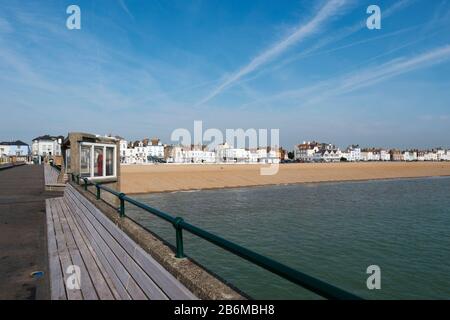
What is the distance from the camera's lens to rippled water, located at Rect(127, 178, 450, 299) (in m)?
9.77

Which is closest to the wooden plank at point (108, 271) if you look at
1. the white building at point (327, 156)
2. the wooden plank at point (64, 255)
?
the wooden plank at point (64, 255)

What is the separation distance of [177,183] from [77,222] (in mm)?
36486

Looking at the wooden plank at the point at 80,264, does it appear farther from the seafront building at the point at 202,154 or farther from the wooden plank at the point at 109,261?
the seafront building at the point at 202,154

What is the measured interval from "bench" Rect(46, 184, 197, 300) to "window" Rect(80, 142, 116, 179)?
779cm

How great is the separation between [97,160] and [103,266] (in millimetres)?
11629

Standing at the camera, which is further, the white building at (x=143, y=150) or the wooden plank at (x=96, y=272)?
the white building at (x=143, y=150)

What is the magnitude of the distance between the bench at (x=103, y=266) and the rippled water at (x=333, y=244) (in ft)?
15.8

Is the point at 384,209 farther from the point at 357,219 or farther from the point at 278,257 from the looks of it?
the point at 278,257

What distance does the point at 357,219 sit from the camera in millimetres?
20203

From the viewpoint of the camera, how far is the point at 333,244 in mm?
13867

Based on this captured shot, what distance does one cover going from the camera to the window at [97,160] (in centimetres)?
1508
